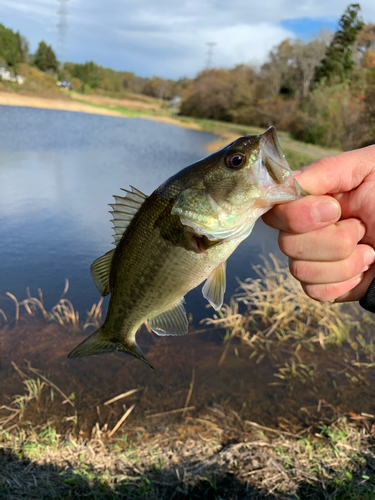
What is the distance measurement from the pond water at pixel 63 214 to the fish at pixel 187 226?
Answer: 4.76 meters

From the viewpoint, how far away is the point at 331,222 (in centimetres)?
193

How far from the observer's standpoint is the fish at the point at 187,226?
1520mm

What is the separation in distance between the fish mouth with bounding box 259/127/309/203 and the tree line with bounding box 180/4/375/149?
87.7ft

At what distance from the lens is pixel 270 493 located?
3.19 meters

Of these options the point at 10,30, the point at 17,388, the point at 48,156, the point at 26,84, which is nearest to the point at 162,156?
the point at 48,156

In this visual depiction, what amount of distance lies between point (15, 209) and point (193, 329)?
608 centimetres

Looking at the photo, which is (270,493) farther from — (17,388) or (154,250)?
(17,388)

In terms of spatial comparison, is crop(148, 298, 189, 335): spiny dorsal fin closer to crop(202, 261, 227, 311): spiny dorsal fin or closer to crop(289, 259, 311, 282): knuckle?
crop(202, 261, 227, 311): spiny dorsal fin

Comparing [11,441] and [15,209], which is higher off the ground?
[15,209]

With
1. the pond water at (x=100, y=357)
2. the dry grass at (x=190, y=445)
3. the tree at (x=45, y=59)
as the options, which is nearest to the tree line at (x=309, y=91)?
the pond water at (x=100, y=357)

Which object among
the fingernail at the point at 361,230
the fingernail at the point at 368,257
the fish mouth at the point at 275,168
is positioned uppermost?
the fish mouth at the point at 275,168

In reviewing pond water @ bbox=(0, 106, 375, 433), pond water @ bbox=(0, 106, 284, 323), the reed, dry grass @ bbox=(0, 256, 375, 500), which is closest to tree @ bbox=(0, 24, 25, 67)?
pond water @ bbox=(0, 106, 284, 323)

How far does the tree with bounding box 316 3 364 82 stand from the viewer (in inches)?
1455

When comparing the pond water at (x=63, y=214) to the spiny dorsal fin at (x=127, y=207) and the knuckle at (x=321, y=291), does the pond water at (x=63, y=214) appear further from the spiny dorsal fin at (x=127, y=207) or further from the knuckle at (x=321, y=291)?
the spiny dorsal fin at (x=127, y=207)
